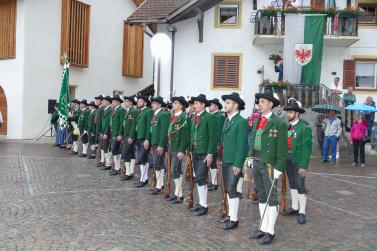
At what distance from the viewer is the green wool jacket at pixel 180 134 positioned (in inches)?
369

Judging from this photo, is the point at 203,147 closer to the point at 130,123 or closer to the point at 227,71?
the point at 130,123

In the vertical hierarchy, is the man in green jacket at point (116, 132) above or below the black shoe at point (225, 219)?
above

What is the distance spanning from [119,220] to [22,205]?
1.98 meters

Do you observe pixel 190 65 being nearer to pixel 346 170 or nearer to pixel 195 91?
pixel 195 91

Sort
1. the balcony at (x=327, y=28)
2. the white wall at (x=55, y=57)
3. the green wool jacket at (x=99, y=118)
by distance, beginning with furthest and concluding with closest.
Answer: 1. the white wall at (x=55, y=57)
2. the balcony at (x=327, y=28)
3. the green wool jacket at (x=99, y=118)

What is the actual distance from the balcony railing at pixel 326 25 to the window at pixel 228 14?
151cm

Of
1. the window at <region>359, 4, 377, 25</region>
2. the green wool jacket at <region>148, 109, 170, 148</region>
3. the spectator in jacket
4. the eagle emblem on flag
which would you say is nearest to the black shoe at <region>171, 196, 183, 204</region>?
the green wool jacket at <region>148, 109, 170, 148</region>

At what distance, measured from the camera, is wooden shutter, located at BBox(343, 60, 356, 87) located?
21.7 meters

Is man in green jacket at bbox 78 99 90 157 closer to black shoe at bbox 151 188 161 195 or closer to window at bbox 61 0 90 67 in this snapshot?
black shoe at bbox 151 188 161 195

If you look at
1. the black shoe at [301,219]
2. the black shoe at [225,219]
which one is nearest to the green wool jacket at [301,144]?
the black shoe at [301,219]

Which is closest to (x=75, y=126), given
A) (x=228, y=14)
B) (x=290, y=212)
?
(x=228, y=14)

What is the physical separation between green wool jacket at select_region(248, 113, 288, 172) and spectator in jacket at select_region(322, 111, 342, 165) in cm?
1047

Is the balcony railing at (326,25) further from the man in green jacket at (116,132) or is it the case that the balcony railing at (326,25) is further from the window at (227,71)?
the man in green jacket at (116,132)

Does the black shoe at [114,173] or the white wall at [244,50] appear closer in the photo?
the black shoe at [114,173]
